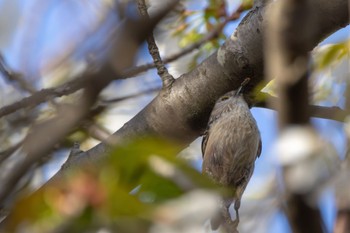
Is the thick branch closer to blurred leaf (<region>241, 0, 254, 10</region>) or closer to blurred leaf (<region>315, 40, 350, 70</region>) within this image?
blurred leaf (<region>315, 40, 350, 70</region>)

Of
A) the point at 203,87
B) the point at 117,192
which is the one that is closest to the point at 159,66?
the point at 203,87

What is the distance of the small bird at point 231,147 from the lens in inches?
87.8

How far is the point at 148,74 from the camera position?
6.92 ft

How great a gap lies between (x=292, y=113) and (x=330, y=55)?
4.16 feet

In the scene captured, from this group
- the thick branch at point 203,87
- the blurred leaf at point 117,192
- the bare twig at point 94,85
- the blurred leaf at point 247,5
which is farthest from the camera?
the blurred leaf at point 247,5

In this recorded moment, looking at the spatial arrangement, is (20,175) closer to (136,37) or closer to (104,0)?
(136,37)

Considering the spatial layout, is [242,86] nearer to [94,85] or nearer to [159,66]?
[159,66]

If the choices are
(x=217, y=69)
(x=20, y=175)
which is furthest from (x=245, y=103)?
(x=20, y=175)

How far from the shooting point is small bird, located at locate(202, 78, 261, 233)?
223cm

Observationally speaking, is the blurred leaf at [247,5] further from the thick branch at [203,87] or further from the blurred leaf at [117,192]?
the blurred leaf at [117,192]

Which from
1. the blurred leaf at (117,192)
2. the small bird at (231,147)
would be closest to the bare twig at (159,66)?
the small bird at (231,147)

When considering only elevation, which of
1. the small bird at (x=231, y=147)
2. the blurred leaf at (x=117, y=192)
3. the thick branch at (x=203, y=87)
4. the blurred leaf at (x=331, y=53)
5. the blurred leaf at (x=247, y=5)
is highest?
the blurred leaf at (x=117, y=192)

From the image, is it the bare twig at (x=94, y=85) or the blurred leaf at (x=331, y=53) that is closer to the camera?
the bare twig at (x=94, y=85)

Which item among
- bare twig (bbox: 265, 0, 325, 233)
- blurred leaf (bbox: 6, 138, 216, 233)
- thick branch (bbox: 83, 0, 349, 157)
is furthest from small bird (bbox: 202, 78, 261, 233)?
bare twig (bbox: 265, 0, 325, 233)
